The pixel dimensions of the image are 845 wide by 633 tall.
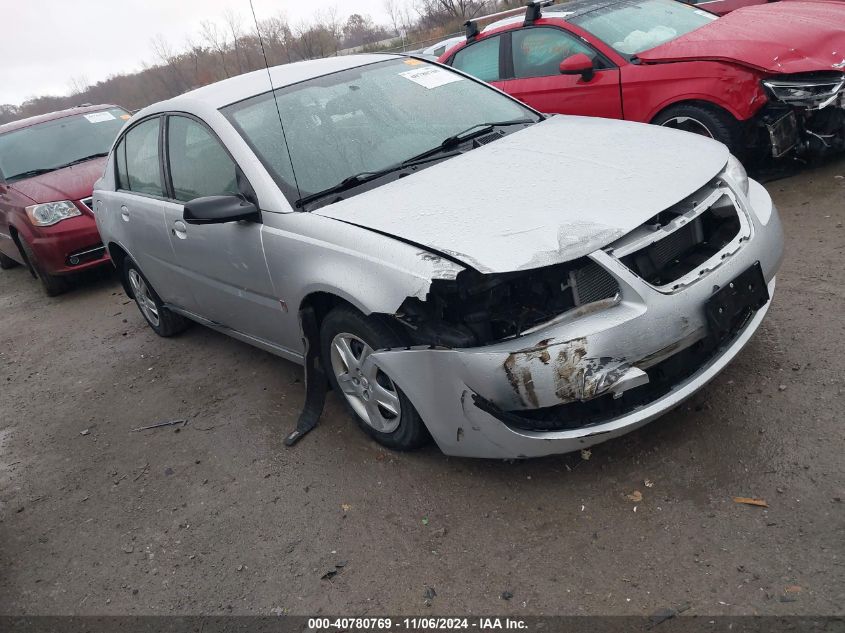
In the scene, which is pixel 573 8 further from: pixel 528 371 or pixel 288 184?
pixel 528 371

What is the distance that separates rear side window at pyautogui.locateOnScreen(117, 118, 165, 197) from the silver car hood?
173 cm

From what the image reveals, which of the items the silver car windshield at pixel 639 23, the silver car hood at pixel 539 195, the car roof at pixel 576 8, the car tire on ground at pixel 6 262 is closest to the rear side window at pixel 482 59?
the car roof at pixel 576 8

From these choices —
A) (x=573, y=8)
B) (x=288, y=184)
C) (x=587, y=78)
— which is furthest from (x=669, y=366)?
(x=573, y=8)

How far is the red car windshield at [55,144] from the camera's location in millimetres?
7589

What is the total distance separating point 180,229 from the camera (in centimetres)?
397

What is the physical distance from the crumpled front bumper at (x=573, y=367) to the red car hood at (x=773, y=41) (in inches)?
112

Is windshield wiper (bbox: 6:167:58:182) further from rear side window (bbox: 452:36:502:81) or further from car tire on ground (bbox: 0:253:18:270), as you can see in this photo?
rear side window (bbox: 452:36:502:81)

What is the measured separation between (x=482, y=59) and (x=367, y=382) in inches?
170

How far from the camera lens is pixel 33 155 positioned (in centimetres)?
769

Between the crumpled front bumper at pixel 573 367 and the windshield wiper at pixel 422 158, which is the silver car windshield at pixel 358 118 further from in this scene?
the crumpled front bumper at pixel 573 367

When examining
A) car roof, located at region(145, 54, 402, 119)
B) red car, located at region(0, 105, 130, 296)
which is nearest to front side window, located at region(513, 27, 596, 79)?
car roof, located at region(145, 54, 402, 119)

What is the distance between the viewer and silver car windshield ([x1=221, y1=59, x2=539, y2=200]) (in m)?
3.33

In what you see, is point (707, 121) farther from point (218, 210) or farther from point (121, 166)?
point (121, 166)

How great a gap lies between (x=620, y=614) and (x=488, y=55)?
17.5 ft
